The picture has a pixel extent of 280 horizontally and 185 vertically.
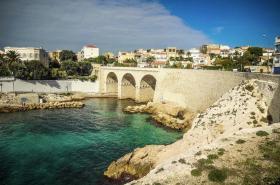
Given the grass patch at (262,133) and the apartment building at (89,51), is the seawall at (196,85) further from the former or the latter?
the apartment building at (89,51)

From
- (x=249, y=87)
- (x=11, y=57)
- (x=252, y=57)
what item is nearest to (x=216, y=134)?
(x=249, y=87)

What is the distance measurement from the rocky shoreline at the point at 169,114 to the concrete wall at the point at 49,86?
25169mm

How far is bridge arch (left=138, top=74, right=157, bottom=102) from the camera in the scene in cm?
7106

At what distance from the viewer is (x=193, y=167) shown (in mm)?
19844

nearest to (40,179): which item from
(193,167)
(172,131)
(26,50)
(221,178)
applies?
(193,167)

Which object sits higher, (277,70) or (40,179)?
(277,70)

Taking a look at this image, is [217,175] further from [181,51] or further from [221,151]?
[181,51]

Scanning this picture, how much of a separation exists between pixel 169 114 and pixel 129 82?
92.5ft

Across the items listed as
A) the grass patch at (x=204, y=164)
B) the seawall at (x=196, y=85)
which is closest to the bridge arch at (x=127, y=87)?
the seawall at (x=196, y=85)

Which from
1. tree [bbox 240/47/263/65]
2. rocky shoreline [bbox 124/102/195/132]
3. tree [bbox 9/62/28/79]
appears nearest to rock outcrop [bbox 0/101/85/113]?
rocky shoreline [bbox 124/102/195/132]

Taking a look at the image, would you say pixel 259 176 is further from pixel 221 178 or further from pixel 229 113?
pixel 229 113

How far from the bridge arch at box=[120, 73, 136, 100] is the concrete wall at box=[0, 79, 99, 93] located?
8.32 metres

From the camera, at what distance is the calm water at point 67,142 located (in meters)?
28.3

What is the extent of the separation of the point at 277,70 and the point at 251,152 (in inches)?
965
